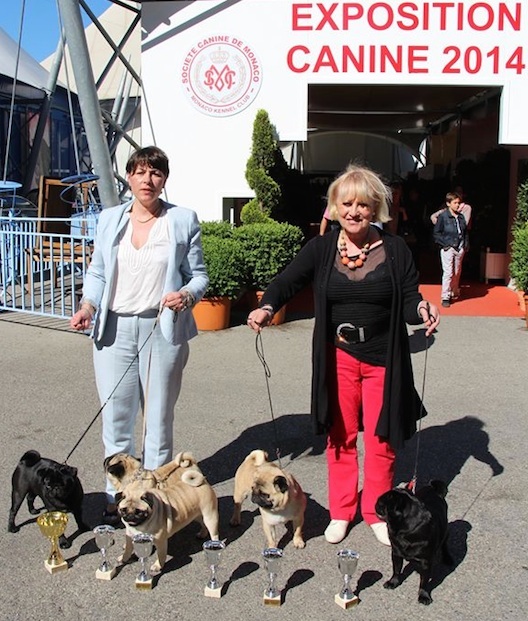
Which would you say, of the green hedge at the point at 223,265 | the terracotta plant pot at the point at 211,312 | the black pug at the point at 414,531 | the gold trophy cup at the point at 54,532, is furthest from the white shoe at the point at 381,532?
the terracotta plant pot at the point at 211,312

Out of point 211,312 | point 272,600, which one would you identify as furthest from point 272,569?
point 211,312

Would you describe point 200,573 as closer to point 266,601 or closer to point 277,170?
point 266,601

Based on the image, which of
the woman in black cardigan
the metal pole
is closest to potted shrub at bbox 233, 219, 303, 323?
the metal pole

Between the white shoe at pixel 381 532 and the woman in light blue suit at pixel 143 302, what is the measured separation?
1152 millimetres

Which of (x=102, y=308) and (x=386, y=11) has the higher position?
(x=386, y=11)

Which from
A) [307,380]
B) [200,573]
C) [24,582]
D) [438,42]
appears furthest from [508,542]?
[438,42]

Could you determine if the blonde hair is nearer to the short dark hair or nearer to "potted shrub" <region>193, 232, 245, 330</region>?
the short dark hair

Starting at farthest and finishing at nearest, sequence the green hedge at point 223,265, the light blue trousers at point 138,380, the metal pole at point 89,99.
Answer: the green hedge at point 223,265 < the metal pole at point 89,99 < the light blue trousers at point 138,380

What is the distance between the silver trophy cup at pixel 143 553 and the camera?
302 centimetres

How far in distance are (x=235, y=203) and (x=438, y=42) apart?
139 inches

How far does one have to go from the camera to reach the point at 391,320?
345 cm

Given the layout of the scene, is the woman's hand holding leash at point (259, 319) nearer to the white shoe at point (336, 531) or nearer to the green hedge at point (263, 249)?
the white shoe at point (336, 531)

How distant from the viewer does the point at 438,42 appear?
29.1ft

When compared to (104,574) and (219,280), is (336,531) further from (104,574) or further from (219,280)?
(219,280)
